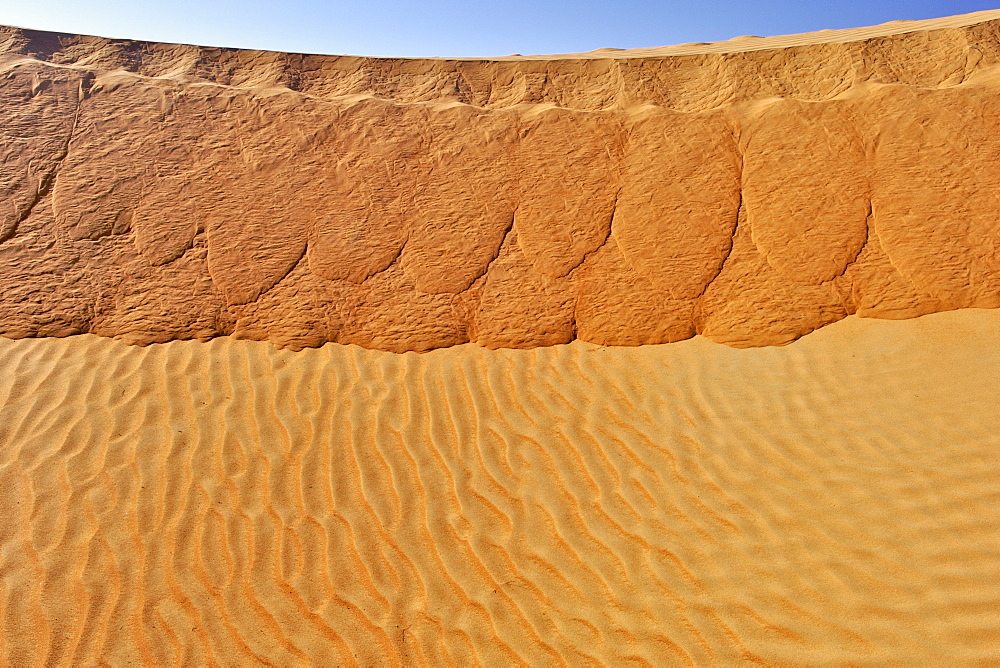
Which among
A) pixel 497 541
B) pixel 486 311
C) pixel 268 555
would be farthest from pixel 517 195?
pixel 268 555

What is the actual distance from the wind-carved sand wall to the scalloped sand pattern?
0.03 metres

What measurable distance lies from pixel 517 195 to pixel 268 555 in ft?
12.4

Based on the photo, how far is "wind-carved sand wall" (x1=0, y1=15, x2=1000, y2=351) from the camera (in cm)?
503

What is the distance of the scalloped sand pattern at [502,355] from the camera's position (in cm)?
303

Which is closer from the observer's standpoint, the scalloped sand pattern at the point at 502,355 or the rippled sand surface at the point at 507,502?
the rippled sand surface at the point at 507,502

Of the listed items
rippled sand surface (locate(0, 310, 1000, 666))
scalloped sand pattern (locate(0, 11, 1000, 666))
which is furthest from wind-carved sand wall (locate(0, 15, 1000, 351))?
rippled sand surface (locate(0, 310, 1000, 666))

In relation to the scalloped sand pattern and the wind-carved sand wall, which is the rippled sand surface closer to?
the scalloped sand pattern

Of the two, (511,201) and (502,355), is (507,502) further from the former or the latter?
(511,201)

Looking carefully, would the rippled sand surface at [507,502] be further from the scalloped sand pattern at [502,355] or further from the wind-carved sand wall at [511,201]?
the wind-carved sand wall at [511,201]

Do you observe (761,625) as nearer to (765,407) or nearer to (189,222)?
(765,407)

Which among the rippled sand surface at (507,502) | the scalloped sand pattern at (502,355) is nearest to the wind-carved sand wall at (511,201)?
the scalloped sand pattern at (502,355)

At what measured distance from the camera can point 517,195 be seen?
5.80m

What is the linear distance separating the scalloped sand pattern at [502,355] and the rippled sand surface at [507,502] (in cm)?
2

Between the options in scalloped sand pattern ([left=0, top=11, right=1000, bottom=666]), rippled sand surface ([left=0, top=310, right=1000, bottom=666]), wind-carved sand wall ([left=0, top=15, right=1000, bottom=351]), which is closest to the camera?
rippled sand surface ([left=0, top=310, right=1000, bottom=666])
